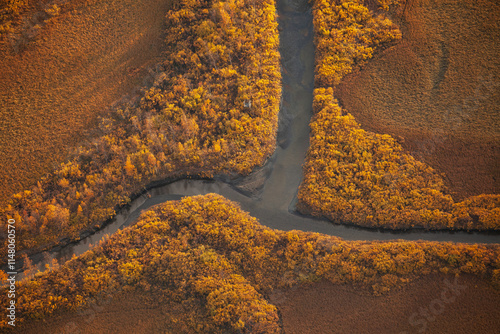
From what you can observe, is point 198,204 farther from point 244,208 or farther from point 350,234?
point 350,234

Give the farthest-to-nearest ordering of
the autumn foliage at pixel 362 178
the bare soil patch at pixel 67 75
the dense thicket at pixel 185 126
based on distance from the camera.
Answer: the bare soil patch at pixel 67 75 → the dense thicket at pixel 185 126 → the autumn foliage at pixel 362 178

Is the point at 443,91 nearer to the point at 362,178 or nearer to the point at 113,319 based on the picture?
the point at 362,178

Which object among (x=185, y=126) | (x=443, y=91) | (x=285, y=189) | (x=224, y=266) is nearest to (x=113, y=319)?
(x=224, y=266)

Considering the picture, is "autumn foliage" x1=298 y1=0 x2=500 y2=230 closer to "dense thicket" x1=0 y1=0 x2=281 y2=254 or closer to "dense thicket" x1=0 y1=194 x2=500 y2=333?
"dense thicket" x1=0 y1=194 x2=500 y2=333

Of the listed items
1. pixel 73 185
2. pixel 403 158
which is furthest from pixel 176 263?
pixel 403 158

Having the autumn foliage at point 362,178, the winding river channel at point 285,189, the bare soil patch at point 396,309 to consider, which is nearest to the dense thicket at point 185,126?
the winding river channel at point 285,189

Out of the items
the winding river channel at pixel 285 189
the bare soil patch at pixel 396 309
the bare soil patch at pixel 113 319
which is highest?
the winding river channel at pixel 285 189

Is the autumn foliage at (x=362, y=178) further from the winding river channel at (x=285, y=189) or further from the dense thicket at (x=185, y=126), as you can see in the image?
the dense thicket at (x=185, y=126)
